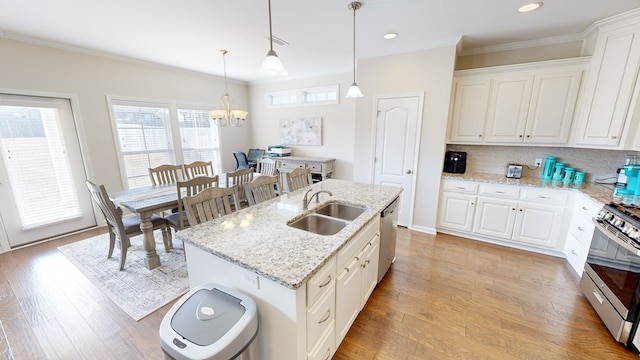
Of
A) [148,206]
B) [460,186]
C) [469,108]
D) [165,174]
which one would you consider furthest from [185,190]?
[469,108]

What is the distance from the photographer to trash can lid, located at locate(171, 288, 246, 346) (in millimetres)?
1062

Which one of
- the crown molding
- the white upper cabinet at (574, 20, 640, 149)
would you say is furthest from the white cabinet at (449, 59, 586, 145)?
the crown molding

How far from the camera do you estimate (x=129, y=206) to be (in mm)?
2467

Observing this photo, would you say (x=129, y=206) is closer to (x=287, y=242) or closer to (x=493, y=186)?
(x=287, y=242)

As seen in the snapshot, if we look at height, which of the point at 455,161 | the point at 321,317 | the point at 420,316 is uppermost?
the point at 455,161

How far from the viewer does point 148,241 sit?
8.50 ft

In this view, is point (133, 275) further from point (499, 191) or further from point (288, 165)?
point (499, 191)

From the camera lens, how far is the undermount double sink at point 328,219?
6.31 feet

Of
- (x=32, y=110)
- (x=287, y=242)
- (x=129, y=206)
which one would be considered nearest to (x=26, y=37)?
(x=32, y=110)

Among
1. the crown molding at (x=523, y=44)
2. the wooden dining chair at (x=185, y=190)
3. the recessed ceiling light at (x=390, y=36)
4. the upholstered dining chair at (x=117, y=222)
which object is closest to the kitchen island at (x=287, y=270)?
the wooden dining chair at (x=185, y=190)

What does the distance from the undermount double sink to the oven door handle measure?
1.88 m

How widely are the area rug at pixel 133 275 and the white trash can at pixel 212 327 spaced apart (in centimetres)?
130

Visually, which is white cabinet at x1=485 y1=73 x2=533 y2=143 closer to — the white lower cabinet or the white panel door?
the white lower cabinet

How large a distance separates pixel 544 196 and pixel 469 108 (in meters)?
1.46
